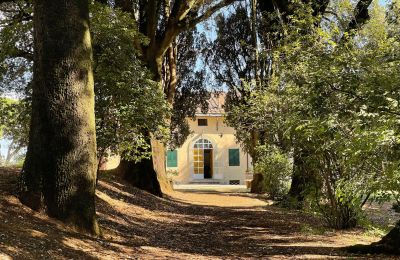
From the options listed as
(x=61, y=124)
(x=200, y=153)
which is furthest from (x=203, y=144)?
(x=61, y=124)

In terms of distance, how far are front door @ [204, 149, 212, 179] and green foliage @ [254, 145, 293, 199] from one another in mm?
19550

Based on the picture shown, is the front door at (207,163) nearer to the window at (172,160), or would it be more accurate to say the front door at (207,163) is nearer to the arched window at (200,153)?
the arched window at (200,153)

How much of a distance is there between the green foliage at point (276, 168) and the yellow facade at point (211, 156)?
Result: 18891mm

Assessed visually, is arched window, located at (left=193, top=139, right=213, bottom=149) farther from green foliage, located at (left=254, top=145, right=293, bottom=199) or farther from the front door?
green foliage, located at (left=254, top=145, right=293, bottom=199)

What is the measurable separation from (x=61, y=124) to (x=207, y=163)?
1197 inches

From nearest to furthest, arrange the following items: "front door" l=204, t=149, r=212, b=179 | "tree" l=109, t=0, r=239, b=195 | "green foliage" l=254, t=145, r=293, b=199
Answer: "green foliage" l=254, t=145, r=293, b=199 < "tree" l=109, t=0, r=239, b=195 < "front door" l=204, t=149, r=212, b=179

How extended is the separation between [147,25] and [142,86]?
6.47 m

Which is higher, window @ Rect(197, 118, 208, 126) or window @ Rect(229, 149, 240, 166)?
window @ Rect(197, 118, 208, 126)

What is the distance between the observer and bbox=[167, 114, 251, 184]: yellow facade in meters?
35.6

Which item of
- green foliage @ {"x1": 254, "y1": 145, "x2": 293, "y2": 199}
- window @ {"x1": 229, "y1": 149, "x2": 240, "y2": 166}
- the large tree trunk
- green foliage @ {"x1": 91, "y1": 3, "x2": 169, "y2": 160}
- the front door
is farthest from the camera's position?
the front door

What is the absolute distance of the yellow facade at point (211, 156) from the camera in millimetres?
35562

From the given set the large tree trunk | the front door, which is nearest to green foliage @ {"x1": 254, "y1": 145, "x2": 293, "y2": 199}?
the large tree trunk

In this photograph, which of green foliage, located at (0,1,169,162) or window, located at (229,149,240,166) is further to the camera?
window, located at (229,149,240,166)

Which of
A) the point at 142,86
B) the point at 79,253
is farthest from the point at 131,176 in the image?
the point at 79,253
